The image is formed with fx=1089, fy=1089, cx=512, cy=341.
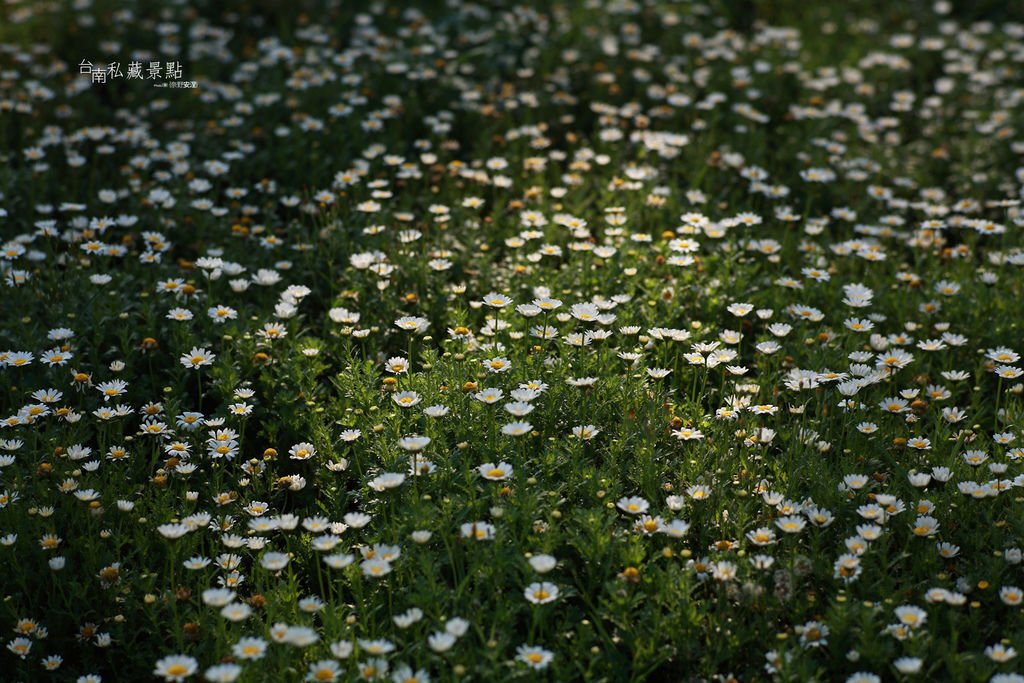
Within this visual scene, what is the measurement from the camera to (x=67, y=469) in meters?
3.68

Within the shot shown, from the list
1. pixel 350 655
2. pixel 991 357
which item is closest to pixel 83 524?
pixel 350 655

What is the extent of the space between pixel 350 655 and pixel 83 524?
43.4 inches

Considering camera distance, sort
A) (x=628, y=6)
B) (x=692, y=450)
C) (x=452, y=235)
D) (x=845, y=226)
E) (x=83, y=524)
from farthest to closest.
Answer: (x=628, y=6)
(x=845, y=226)
(x=452, y=235)
(x=692, y=450)
(x=83, y=524)

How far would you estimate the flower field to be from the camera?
3.21 meters

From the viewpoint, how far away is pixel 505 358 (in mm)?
4086

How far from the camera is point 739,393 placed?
4168 mm

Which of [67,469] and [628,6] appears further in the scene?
[628,6]

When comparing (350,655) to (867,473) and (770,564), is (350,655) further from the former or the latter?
(867,473)

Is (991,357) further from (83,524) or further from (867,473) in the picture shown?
(83,524)

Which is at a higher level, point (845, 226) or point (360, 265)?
point (360, 265)

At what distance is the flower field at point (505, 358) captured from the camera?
10.5ft

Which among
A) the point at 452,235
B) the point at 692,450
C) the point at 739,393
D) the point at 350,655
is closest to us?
the point at 350,655

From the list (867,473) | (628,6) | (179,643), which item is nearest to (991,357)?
(867,473)

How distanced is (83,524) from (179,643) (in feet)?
2.09
